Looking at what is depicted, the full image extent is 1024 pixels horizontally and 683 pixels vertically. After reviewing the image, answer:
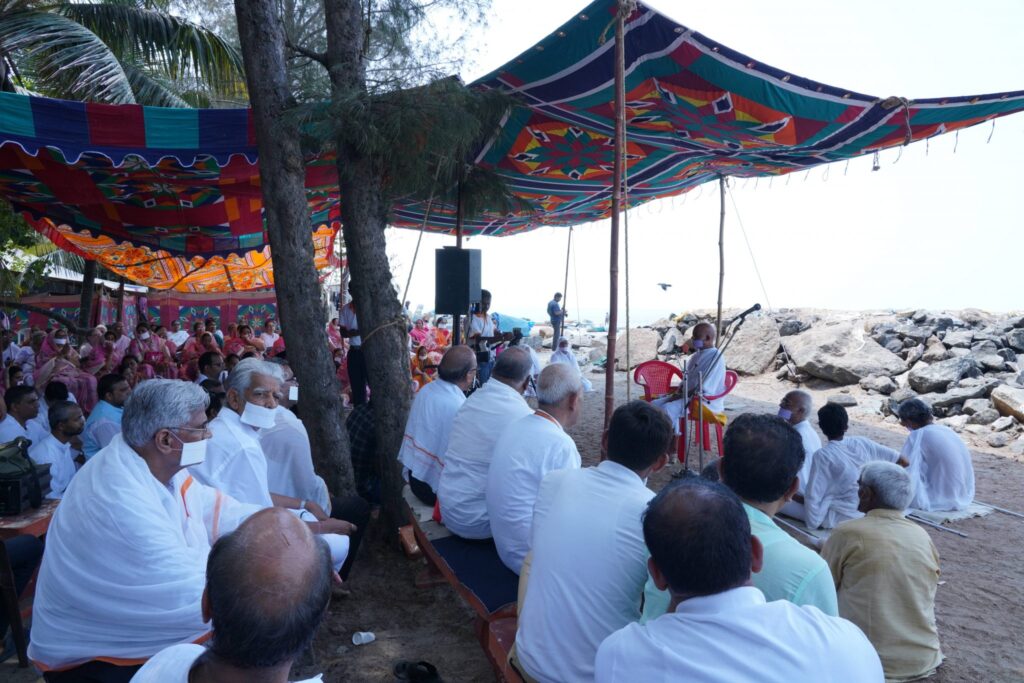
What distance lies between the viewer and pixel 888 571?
8.96 feet

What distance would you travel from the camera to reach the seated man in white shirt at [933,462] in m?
5.16

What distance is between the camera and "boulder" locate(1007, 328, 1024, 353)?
1185 cm

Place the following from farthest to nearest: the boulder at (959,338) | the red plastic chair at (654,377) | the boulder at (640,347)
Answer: the boulder at (640,347)
the boulder at (959,338)
the red plastic chair at (654,377)

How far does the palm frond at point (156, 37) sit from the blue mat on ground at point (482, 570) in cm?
880

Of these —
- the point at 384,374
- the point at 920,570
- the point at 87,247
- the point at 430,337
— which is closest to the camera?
the point at 920,570

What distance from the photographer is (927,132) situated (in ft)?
16.1

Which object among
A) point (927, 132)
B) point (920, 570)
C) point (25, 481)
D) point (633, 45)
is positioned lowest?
point (920, 570)

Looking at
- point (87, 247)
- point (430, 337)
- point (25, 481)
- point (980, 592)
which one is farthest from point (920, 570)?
point (430, 337)

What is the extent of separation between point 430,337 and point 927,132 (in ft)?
37.7

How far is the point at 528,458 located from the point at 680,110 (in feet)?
10.9

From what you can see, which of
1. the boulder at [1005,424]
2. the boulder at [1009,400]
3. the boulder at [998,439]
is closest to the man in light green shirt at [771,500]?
the boulder at [998,439]

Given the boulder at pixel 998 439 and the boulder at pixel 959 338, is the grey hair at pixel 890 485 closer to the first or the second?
the boulder at pixel 998 439

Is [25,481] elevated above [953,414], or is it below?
above

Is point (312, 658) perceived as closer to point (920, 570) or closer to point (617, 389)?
point (920, 570)
